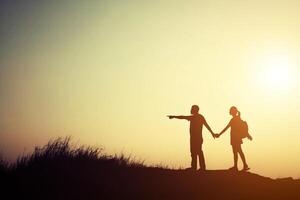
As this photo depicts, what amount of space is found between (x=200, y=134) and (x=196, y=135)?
0.19 metres

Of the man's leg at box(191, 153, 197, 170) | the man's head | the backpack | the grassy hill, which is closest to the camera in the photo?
the grassy hill

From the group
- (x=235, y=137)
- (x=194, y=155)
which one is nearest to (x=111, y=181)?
(x=194, y=155)

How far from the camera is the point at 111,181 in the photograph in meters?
14.9

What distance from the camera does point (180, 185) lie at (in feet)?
49.6

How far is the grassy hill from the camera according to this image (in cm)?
1361

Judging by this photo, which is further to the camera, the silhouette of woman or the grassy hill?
the silhouette of woman

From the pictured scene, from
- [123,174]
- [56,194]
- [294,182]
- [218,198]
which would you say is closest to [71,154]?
[123,174]

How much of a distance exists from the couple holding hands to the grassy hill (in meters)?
0.89

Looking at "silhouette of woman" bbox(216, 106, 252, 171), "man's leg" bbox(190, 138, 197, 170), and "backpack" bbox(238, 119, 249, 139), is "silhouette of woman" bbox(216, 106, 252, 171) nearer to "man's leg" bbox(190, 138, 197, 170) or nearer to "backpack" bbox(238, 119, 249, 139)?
"backpack" bbox(238, 119, 249, 139)

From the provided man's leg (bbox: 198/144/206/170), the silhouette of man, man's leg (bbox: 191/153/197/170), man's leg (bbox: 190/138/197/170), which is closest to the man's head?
the silhouette of man

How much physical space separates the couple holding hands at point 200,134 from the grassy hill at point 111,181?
0.89m

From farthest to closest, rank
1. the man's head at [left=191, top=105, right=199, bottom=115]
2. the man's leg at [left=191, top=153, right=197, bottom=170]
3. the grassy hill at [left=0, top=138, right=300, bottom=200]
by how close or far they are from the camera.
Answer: the man's head at [left=191, top=105, right=199, bottom=115] → the man's leg at [left=191, top=153, right=197, bottom=170] → the grassy hill at [left=0, top=138, right=300, bottom=200]

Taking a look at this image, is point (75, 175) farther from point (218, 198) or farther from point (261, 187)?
point (261, 187)

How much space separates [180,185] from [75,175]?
3.53 m
